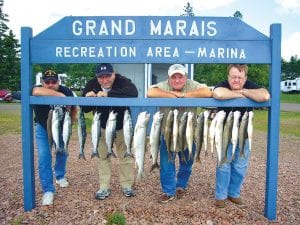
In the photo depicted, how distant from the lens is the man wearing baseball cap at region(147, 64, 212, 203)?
585cm

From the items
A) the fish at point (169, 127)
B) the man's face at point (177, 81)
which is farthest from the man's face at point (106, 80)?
the fish at point (169, 127)

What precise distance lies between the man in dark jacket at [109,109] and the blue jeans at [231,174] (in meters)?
1.38

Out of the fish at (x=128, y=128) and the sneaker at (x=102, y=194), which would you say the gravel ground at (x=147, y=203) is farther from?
the fish at (x=128, y=128)

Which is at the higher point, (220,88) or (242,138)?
(220,88)

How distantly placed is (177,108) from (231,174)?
4.10 feet

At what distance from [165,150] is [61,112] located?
1.57 meters

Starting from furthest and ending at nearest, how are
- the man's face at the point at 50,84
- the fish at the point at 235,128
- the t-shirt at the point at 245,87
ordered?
the man's face at the point at 50,84
the t-shirt at the point at 245,87
the fish at the point at 235,128

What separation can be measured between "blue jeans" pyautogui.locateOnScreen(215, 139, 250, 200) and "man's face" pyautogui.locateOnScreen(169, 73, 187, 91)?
107cm

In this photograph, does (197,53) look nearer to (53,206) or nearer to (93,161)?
(53,206)

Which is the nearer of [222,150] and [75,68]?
[222,150]

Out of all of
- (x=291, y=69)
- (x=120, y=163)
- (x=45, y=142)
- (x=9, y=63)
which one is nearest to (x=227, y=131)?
(x=120, y=163)

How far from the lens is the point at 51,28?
5.86 metres

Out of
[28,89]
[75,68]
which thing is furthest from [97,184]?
[75,68]

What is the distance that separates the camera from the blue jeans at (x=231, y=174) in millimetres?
6012
